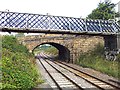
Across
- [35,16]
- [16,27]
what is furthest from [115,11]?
[16,27]

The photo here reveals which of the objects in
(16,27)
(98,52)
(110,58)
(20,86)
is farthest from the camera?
(98,52)

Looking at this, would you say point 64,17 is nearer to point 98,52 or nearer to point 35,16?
point 35,16

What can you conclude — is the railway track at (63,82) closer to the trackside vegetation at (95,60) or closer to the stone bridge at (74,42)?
the trackside vegetation at (95,60)

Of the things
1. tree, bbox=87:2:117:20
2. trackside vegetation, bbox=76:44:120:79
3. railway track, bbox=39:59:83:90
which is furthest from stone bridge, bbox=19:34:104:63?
railway track, bbox=39:59:83:90

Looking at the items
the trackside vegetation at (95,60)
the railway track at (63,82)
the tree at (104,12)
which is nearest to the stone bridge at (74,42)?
the trackside vegetation at (95,60)

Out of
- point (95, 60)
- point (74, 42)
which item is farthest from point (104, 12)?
point (95, 60)

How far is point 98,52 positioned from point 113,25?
16.0ft

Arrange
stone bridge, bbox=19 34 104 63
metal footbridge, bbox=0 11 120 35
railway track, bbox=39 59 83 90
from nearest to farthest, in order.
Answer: railway track, bbox=39 59 83 90, metal footbridge, bbox=0 11 120 35, stone bridge, bbox=19 34 104 63

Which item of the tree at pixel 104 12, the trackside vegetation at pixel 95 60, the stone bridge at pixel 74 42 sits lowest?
the trackside vegetation at pixel 95 60

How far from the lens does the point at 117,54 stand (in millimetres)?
26250

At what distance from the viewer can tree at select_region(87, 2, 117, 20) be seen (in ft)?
125

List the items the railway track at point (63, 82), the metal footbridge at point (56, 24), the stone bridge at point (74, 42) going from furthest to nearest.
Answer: the stone bridge at point (74, 42), the metal footbridge at point (56, 24), the railway track at point (63, 82)

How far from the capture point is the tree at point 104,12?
3800cm

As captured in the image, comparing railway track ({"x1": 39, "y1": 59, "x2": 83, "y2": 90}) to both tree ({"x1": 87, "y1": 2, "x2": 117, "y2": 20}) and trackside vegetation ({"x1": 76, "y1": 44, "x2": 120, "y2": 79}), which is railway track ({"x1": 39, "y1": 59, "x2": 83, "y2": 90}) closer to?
trackside vegetation ({"x1": 76, "y1": 44, "x2": 120, "y2": 79})
